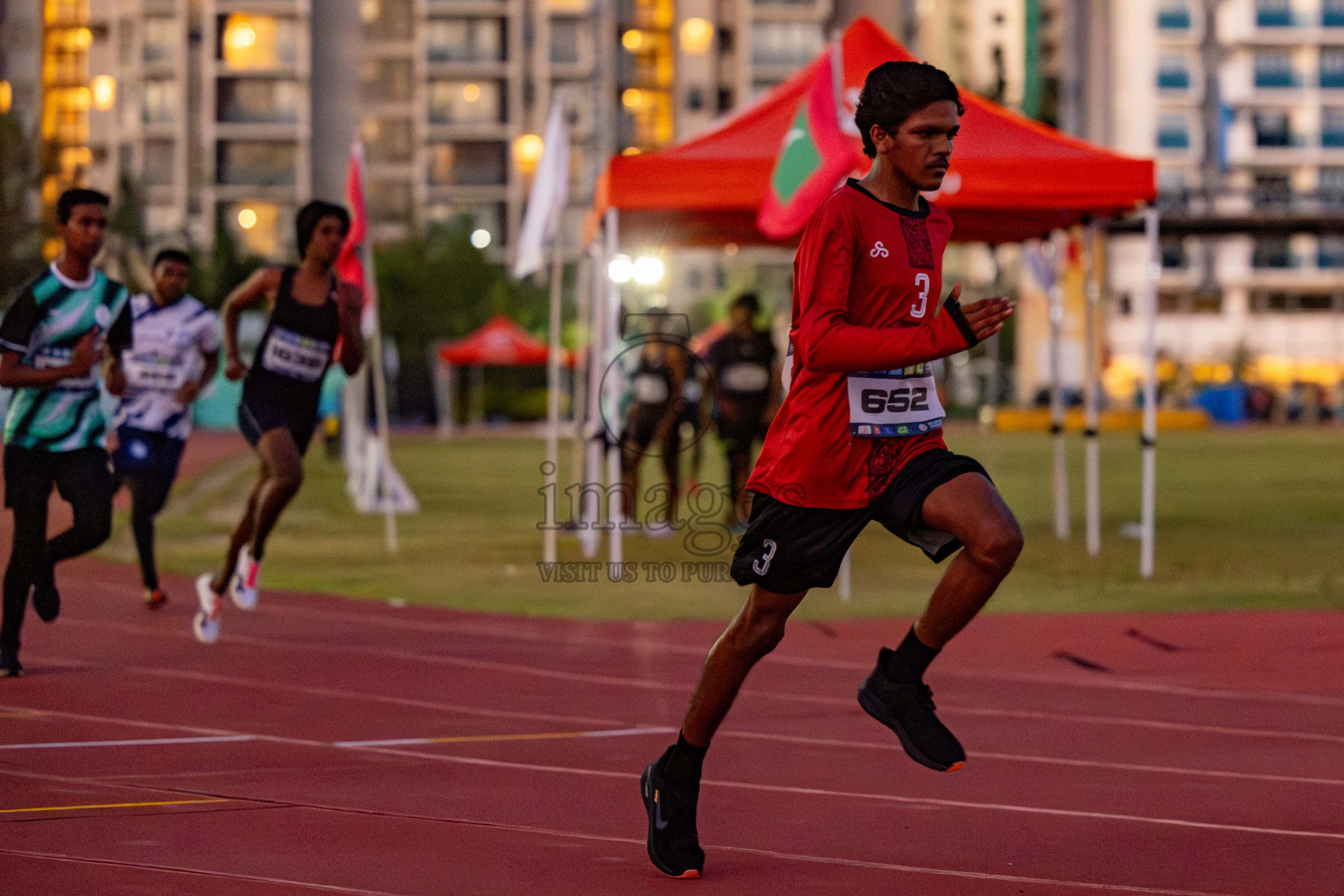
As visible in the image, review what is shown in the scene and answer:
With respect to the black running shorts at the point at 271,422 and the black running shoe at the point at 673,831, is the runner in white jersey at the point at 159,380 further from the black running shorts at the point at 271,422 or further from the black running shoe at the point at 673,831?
the black running shoe at the point at 673,831

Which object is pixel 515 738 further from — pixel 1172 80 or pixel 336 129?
pixel 1172 80

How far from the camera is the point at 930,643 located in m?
4.64

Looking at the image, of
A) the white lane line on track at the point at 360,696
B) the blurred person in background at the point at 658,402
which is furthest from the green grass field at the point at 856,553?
the white lane line on track at the point at 360,696

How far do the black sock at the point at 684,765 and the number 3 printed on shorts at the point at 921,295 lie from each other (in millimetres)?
1191

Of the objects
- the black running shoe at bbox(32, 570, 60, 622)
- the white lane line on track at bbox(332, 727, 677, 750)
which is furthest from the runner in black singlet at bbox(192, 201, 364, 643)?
the white lane line on track at bbox(332, 727, 677, 750)

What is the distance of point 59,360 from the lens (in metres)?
7.91

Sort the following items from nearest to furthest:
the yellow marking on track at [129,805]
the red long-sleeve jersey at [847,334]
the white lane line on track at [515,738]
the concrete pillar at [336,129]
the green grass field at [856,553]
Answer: the red long-sleeve jersey at [847,334] → the yellow marking on track at [129,805] → the white lane line on track at [515,738] → the green grass field at [856,553] → the concrete pillar at [336,129]

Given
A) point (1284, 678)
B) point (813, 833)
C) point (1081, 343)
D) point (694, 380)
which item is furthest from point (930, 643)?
point (1081, 343)

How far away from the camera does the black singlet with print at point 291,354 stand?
909 cm

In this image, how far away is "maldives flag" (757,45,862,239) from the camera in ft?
36.1

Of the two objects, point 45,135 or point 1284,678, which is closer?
point 1284,678

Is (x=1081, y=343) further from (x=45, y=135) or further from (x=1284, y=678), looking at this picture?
(x=1284, y=678)

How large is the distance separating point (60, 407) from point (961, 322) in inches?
190

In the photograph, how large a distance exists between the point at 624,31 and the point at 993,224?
78346 mm
